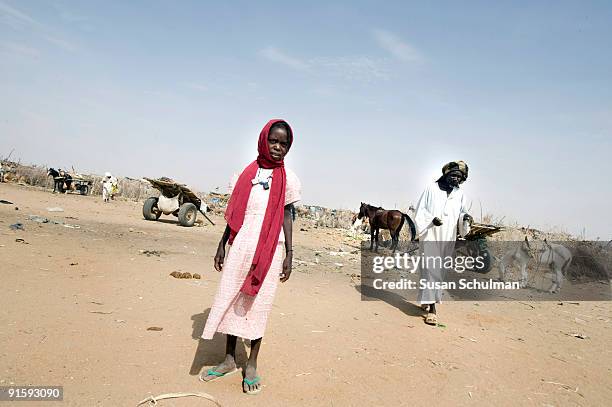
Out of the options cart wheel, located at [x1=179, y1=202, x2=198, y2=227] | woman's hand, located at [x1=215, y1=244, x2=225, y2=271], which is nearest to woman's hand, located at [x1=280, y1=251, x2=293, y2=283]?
woman's hand, located at [x1=215, y1=244, x2=225, y2=271]

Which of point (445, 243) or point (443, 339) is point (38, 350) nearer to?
point (443, 339)

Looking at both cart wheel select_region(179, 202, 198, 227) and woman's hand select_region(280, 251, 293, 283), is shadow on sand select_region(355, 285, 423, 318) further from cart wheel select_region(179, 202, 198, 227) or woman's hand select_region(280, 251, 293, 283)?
cart wheel select_region(179, 202, 198, 227)

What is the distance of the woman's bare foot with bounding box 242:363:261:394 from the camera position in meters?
2.75

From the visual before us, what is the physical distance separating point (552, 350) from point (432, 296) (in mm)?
1452

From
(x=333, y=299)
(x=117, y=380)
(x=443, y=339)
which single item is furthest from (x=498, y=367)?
(x=117, y=380)

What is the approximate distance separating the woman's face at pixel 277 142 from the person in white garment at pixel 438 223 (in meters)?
3.05

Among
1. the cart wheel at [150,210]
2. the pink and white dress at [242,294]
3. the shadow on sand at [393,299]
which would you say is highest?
the cart wheel at [150,210]

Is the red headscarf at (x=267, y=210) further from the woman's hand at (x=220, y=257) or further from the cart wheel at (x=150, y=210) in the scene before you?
the cart wheel at (x=150, y=210)

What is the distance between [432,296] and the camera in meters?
5.26

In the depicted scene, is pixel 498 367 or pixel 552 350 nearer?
pixel 498 367

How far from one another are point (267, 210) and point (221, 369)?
124cm

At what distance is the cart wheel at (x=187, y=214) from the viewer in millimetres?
12359

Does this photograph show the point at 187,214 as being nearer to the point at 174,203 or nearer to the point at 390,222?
the point at 174,203

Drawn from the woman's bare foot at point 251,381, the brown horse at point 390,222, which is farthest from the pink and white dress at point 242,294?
the brown horse at point 390,222
